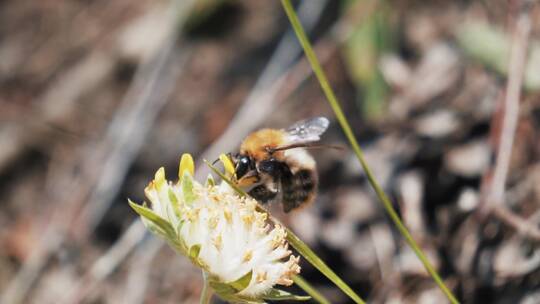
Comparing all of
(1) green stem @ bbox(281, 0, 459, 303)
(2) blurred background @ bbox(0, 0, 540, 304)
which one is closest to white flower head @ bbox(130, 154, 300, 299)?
(1) green stem @ bbox(281, 0, 459, 303)

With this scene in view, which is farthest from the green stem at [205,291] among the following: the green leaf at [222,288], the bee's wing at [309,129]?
the bee's wing at [309,129]

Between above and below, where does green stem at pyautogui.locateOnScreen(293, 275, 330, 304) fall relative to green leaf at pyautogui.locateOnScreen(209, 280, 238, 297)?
below

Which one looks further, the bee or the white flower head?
the bee

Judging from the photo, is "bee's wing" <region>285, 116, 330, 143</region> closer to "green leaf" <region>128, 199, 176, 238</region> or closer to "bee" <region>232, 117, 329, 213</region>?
"bee" <region>232, 117, 329, 213</region>

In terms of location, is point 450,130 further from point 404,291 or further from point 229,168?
point 229,168

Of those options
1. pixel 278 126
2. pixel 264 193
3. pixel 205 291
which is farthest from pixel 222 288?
pixel 278 126

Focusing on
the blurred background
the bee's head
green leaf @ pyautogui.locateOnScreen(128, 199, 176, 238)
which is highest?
green leaf @ pyautogui.locateOnScreen(128, 199, 176, 238)

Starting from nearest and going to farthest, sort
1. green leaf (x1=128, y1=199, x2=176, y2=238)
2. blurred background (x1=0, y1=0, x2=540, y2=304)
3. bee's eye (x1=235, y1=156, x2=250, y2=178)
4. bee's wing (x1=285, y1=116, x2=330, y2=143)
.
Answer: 1. green leaf (x1=128, y1=199, x2=176, y2=238)
2. bee's eye (x1=235, y1=156, x2=250, y2=178)
3. bee's wing (x1=285, y1=116, x2=330, y2=143)
4. blurred background (x1=0, y1=0, x2=540, y2=304)

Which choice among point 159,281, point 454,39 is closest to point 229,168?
→ point 159,281

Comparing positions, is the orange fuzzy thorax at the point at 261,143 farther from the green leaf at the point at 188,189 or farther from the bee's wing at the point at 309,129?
the green leaf at the point at 188,189

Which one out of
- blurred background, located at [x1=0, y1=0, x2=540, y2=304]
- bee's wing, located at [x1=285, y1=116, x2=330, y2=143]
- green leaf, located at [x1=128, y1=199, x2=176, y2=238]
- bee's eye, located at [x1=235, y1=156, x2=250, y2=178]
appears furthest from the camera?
blurred background, located at [x1=0, y1=0, x2=540, y2=304]
